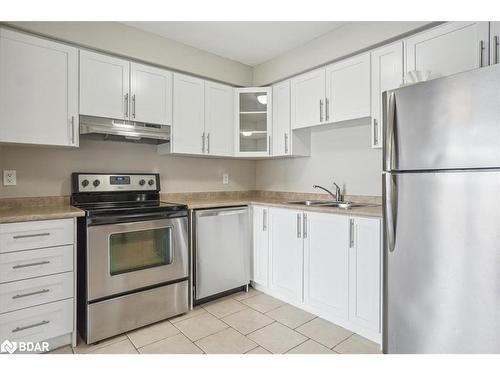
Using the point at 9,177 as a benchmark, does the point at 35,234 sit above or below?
below

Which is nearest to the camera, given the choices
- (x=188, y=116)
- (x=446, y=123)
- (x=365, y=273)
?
(x=446, y=123)

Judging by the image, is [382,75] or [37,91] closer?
[37,91]

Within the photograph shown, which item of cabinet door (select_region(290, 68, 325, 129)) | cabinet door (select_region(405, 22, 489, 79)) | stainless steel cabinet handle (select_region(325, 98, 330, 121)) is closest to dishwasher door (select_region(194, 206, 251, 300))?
cabinet door (select_region(290, 68, 325, 129))

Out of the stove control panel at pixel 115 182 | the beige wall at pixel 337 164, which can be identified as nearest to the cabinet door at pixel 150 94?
the stove control panel at pixel 115 182

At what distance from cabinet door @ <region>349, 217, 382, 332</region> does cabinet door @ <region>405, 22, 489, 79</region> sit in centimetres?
109

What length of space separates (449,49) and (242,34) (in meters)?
1.63

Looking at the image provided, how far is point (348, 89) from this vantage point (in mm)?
2406

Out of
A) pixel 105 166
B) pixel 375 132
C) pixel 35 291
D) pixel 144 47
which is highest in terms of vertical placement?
pixel 144 47

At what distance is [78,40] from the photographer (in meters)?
2.20

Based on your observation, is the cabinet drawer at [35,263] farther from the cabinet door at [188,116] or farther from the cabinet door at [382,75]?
the cabinet door at [382,75]

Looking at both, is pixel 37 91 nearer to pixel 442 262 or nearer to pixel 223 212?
pixel 223 212

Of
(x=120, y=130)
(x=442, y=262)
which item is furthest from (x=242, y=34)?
(x=442, y=262)

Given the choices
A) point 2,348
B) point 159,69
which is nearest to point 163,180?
point 159,69
